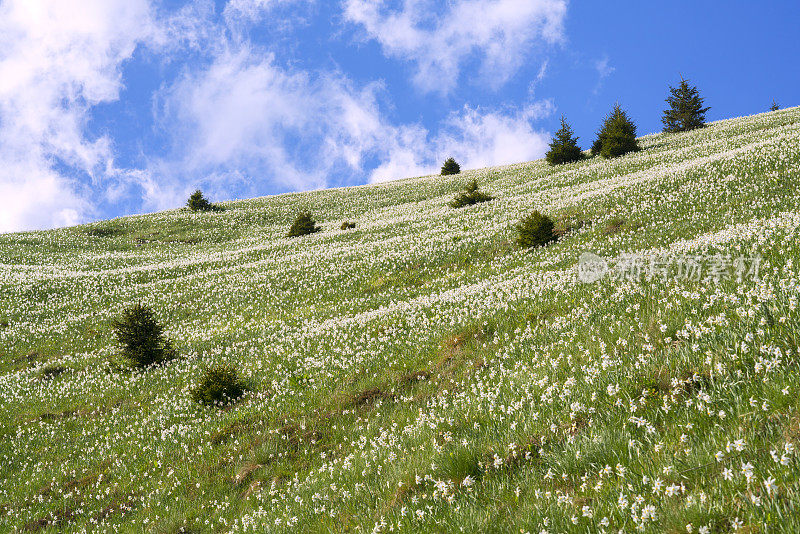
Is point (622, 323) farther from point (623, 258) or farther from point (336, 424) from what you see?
point (623, 258)

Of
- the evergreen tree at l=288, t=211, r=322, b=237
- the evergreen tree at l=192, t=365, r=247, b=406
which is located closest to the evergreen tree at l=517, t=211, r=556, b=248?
the evergreen tree at l=192, t=365, r=247, b=406

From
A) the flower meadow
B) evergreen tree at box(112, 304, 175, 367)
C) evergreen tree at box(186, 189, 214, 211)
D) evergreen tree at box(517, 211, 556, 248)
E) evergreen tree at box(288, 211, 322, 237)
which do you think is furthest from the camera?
evergreen tree at box(186, 189, 214, 211)

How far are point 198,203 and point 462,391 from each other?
6177cm

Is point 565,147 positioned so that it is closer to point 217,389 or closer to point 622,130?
point 622,130

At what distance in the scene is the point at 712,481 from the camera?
3014 mm

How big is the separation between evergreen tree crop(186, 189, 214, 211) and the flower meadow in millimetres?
37875

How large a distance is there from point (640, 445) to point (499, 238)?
18575 millimetres

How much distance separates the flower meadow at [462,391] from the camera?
3.60 m

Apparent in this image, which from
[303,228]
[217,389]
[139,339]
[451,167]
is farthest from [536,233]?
[451,167]

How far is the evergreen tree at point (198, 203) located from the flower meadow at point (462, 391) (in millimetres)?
37875

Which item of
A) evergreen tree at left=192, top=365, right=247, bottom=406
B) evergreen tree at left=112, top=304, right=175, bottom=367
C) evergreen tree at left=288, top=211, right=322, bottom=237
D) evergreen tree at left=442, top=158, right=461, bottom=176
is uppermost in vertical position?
evergreen tree at left=442, top=158, right=461, bottom=176

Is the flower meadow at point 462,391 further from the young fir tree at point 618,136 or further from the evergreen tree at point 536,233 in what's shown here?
the young fir tree at point 618,136

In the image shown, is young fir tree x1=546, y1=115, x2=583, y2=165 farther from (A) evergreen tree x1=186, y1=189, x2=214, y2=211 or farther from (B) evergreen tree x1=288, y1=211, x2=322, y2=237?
(A) evergreen tree x1=186, y1=189, x2=214, y2=211

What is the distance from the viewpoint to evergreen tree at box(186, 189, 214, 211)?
199 ft
